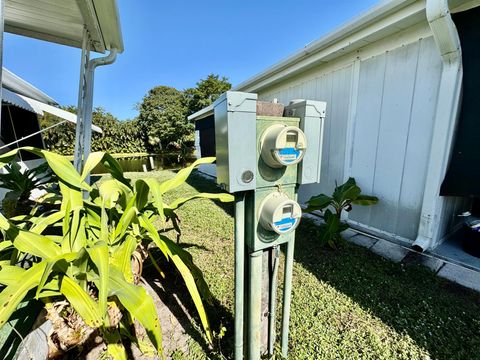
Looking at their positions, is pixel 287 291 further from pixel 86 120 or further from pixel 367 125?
pixel 86 120

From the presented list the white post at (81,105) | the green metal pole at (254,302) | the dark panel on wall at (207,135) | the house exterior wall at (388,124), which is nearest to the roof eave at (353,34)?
the house exterior wall at (388,124)

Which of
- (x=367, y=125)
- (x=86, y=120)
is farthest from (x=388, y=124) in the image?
(x=86, y=120)

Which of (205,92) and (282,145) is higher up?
(205,92)

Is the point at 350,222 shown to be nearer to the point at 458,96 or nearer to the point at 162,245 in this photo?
the point at 458,96

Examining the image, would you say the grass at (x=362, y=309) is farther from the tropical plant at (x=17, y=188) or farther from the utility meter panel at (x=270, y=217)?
the tropical plant at (x=17, y=188)

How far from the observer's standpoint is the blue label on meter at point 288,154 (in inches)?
40.2

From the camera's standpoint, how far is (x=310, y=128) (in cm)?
114

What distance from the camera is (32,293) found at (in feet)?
4.23

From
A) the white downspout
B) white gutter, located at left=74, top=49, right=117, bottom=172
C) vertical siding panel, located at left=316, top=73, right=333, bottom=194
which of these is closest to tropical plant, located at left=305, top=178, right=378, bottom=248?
the white downspout

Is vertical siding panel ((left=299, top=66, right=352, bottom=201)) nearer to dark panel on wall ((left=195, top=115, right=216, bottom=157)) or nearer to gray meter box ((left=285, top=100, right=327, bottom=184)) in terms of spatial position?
gray meter box ((left=285, top=100, right=327, bottom=184))

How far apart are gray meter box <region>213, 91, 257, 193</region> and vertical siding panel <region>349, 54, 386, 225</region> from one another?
2760 mm

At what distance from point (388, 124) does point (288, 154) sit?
8.52ft

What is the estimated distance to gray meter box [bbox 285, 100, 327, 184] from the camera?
44.0 inches

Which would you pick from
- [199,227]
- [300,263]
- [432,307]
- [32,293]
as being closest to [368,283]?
[432,307]
